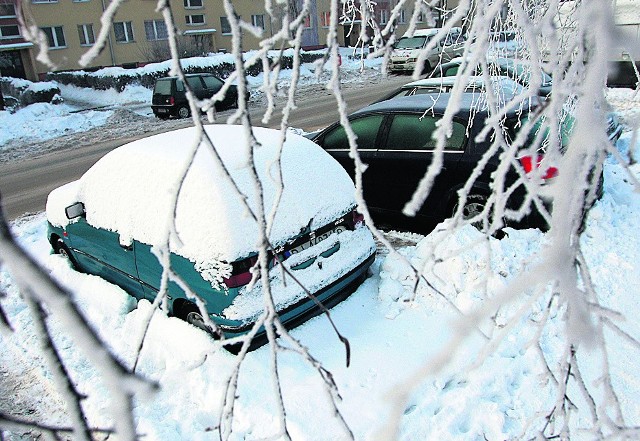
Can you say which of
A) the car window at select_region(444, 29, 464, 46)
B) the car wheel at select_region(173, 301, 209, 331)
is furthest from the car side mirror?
the car window at select_region(444, 29, 464, 46)

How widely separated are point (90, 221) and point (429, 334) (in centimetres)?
337

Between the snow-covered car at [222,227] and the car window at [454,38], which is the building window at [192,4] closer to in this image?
the snow-covered car at [222,227]

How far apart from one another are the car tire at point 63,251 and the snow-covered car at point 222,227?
0.52m

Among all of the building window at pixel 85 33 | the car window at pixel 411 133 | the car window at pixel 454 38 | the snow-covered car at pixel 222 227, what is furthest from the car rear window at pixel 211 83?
the building window at pixel 85 33

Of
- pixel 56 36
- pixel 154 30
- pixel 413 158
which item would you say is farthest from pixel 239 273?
pixel 154 30

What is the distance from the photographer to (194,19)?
34875 millimetres

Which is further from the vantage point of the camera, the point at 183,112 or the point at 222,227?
the point at 183,112

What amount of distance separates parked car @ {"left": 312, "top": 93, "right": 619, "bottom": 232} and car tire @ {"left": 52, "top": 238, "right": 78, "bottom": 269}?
3433mm

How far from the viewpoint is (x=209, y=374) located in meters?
3.74

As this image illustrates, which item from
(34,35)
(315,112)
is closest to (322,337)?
(34,35)

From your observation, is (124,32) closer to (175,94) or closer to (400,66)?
(175,94)

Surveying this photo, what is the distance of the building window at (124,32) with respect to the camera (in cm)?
3114

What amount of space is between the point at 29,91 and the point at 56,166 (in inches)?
451

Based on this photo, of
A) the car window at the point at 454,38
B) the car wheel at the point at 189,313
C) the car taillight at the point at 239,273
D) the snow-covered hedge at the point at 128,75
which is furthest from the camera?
the snow-covered hedge at the point at 128,75
